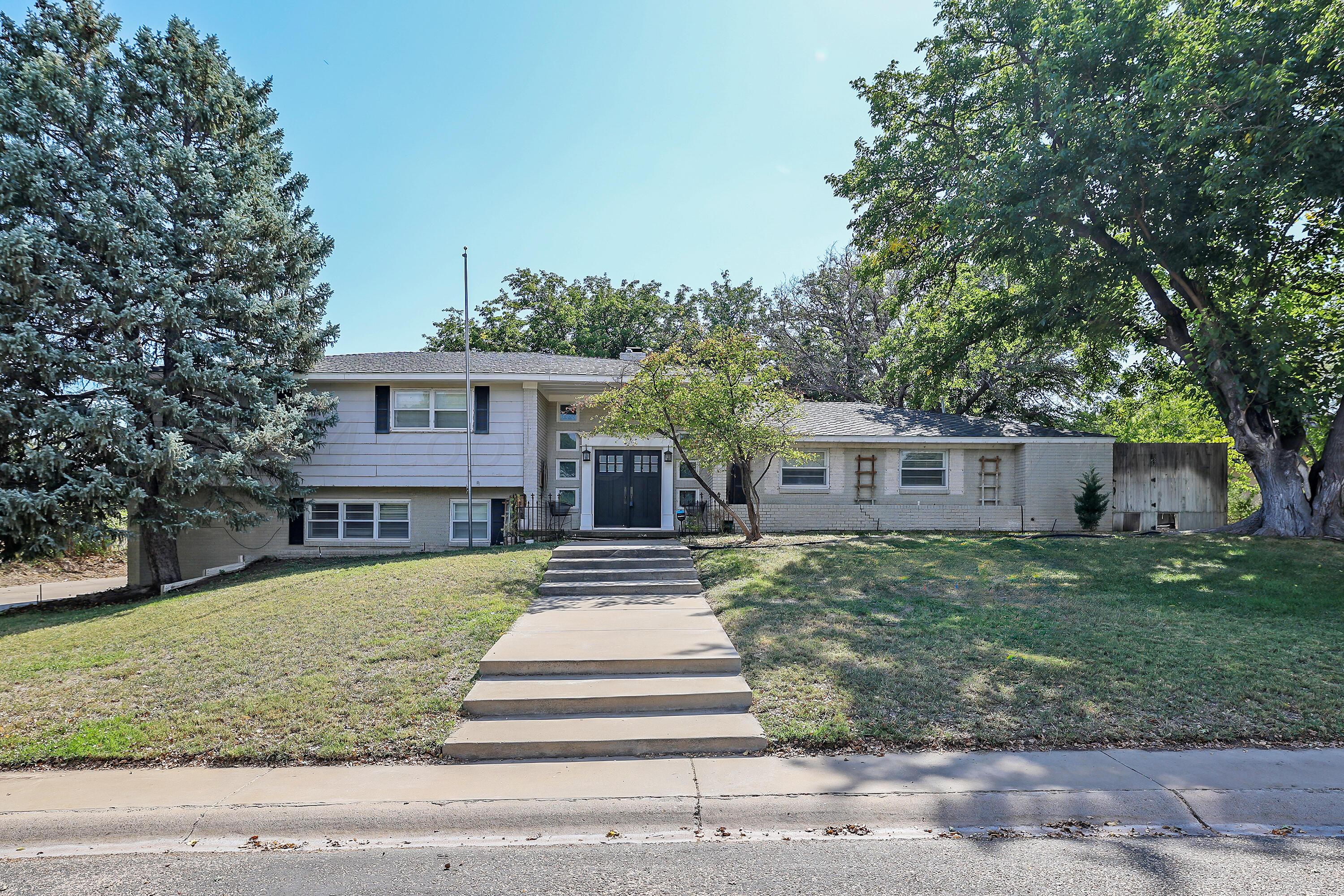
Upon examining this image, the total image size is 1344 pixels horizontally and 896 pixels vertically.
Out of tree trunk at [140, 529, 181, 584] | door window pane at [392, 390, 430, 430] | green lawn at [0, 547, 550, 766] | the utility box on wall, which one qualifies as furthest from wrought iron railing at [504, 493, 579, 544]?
the utility box on wall

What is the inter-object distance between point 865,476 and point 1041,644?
1096 cm

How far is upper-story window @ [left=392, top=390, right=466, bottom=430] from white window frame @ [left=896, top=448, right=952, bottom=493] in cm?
1129

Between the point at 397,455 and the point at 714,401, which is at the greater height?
the point at 714,401

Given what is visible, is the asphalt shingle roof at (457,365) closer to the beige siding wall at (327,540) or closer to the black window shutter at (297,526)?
the beige siding wall at (327,540)

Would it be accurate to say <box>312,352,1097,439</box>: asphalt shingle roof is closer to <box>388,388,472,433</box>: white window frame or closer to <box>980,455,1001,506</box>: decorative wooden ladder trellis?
<box>388,388,472,433</box>: white window frame

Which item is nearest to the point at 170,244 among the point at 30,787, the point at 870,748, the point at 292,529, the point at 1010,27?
the point at 292,529

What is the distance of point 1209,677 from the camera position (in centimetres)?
672

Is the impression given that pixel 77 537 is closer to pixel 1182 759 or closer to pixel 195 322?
pixel 195 322

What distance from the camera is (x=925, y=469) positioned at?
18.5 m

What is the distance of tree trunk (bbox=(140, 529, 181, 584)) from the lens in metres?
14.0

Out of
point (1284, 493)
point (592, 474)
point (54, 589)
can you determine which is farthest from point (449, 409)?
point (1284, 493)

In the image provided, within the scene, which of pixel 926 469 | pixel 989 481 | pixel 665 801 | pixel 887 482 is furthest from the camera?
pixel 989 481

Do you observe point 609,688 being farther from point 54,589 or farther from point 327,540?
point 54,589

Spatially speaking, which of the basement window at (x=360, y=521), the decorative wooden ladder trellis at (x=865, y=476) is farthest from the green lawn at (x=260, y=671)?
the decorative wooden ladder trellis at (x=865, y=476)
